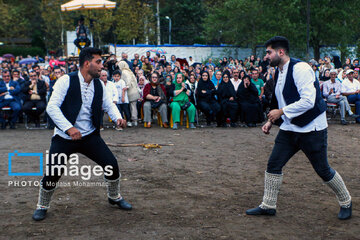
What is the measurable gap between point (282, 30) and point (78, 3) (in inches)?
584

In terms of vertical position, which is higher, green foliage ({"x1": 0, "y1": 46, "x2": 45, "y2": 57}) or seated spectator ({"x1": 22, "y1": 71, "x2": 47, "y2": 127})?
green foliage ({"x1": 0, "y1": 46, "x2": 45, "y2": 57})

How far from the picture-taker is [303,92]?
4.73 m

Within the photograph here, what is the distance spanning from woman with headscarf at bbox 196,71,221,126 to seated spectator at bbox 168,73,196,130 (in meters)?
0.31

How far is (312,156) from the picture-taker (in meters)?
4.96

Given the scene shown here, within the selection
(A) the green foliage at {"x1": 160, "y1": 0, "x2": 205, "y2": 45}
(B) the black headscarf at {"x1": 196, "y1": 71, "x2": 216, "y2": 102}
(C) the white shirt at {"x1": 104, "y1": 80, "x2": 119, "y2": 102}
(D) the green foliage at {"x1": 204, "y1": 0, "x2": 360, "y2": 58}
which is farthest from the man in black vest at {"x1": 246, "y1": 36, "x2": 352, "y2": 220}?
(A) the green foliage at {"x1": 160, "y1": 0, "x2": 205, "y2": 45}

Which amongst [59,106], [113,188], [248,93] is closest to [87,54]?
[59,106]

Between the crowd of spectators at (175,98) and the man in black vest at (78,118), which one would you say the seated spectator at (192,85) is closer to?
the crowd of spectators at (175,98)

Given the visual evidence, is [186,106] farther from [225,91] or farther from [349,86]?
[349,86]

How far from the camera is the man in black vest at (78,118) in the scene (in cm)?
493

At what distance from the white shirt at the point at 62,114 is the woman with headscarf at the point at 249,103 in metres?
8.34

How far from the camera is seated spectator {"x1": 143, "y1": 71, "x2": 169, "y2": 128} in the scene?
13031 millimetres

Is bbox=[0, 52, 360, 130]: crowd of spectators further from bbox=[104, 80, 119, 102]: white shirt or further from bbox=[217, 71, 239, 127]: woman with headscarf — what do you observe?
bbox=[104, 80, 119, 102]: white shirt

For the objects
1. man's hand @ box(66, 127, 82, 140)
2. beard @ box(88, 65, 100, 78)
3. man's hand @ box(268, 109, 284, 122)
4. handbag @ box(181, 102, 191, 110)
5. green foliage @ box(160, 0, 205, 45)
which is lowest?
handbag @ box(181, 102, 191, 110)

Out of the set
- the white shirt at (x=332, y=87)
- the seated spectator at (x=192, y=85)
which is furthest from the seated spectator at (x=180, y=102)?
the white shirt at (x=332, y=87)
